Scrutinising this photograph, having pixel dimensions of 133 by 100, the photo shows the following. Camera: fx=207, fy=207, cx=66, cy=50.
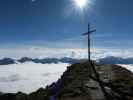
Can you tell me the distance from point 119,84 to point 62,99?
8429 millimetres

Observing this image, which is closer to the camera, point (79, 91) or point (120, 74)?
point (79, 91)

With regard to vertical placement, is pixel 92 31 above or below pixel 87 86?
above

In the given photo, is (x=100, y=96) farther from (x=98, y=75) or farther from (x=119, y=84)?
(x=98, y=75)

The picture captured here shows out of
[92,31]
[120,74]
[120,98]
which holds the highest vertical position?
[92,31]

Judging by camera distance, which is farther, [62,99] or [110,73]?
[110,73]

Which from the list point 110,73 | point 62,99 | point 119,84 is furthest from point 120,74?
point 62,99

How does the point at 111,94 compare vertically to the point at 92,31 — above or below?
below

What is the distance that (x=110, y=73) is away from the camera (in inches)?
1190

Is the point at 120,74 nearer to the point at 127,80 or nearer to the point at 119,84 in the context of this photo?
the point at 127,80

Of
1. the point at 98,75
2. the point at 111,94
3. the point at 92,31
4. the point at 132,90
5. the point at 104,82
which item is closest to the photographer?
the point at 111,94

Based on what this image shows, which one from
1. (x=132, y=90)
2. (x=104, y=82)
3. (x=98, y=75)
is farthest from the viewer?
(x=98, y=75)

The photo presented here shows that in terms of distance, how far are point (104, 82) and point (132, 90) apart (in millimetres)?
3494

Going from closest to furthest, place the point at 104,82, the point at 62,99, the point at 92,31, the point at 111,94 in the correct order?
the point at 62,99 → the point at 111,94 → the point at 104,82 → the point at 92,31

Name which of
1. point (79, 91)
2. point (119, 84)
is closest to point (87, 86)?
point (79, 91)
